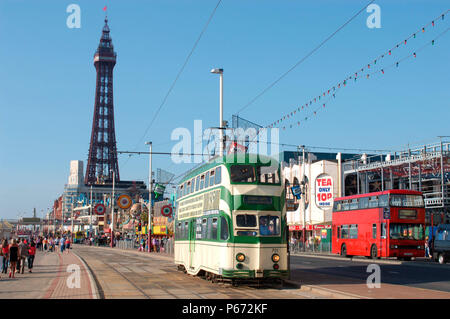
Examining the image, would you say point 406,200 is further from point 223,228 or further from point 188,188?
point 223,228

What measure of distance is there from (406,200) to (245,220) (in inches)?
797

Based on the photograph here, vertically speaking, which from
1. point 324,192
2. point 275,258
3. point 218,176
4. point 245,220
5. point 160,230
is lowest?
point 275,258

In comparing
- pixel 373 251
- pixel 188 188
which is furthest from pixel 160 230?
pixel 188 188

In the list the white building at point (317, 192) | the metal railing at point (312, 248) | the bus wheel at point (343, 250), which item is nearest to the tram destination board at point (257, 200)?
the bus wheel at point (343, 250)

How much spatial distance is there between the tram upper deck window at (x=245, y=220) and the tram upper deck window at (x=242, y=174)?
121 centimetres

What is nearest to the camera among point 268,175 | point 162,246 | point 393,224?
point 268,175

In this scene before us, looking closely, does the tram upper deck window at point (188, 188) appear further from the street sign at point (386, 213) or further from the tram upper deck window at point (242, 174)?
the street sign at point (386, 213)

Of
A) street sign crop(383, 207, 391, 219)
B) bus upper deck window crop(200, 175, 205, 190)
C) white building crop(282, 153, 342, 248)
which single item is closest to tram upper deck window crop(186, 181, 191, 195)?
bus upper deck window crop(200, 175, 205, 190)

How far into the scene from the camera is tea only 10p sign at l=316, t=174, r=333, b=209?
64375 mm

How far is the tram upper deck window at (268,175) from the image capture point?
65.6 feet

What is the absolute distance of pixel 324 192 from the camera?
6481 centimetres
